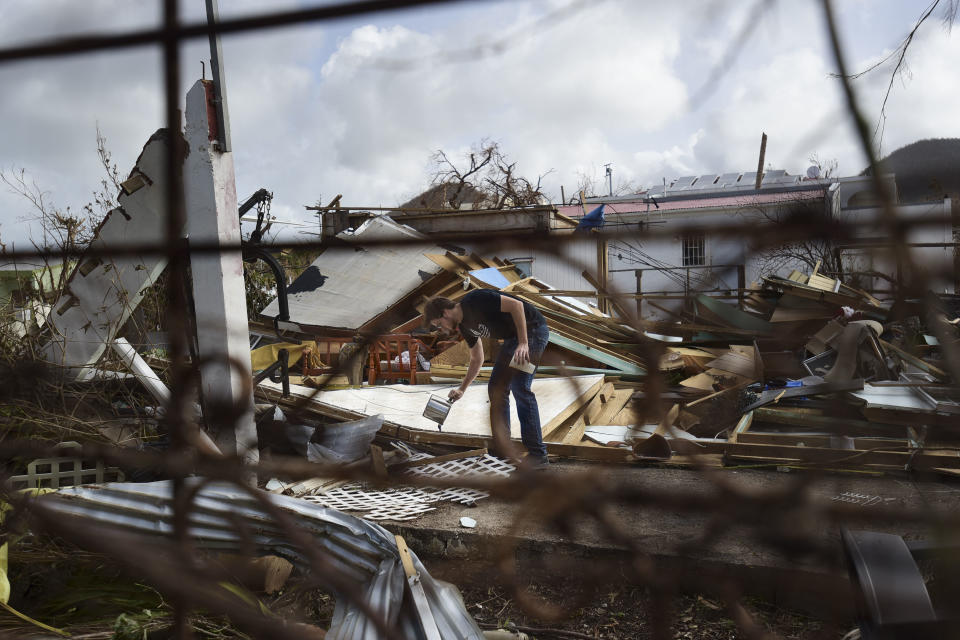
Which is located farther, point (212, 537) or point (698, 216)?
point (698, 216)

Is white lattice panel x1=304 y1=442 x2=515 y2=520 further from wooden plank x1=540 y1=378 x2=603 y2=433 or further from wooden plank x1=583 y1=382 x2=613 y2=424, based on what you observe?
wooden plank x1=583 y1=382 x2=613 y2=424

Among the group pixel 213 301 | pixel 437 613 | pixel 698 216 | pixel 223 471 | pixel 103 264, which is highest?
pixel 698 216

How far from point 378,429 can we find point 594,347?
12.4ft

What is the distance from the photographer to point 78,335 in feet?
14.2

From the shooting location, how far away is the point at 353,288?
11320mm

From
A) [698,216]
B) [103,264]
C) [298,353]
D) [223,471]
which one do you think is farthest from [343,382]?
[698,216]

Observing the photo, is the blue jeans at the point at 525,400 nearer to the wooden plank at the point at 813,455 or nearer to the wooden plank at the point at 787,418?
the wooden plank at the point at 813,455

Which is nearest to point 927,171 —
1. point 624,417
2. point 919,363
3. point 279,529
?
point 279,529

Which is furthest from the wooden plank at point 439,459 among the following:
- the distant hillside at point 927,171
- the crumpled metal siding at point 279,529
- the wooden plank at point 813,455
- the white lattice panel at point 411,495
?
the distant hillside at point 927,171

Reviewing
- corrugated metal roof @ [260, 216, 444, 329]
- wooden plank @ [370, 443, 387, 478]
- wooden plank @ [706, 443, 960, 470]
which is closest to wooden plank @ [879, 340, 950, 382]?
wooden plank @ [706, 443, 960, 470]

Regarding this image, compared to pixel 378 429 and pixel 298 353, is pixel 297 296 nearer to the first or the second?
pixel 298 353

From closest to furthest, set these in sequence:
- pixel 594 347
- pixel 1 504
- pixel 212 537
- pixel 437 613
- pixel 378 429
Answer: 1. pixel 437 613
2. pixel 1 504
3. pixel 212 537
4. pixel 378 429
5. pixel 594 347

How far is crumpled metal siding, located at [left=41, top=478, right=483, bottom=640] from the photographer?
2842 millimetres

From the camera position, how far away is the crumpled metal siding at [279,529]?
2.84 meters
